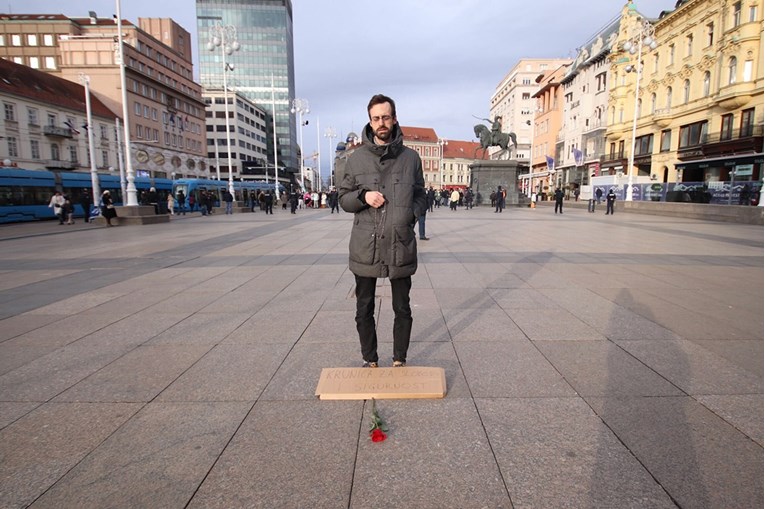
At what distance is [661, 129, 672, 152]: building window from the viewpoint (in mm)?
39656

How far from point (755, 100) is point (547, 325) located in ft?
119

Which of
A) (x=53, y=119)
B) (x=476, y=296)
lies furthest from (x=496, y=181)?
(x=53, y=119)

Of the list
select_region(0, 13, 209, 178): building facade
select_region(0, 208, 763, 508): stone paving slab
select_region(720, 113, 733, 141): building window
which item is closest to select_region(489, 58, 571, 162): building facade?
select_region(720, 113, 733, 141): building window

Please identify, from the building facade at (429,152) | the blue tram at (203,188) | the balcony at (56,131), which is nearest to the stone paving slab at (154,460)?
the blue tram at (203,188)

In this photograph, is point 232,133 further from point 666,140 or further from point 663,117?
point 666,140

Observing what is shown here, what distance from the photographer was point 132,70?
182 feet

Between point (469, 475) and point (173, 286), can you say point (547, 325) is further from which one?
point (173, 286)

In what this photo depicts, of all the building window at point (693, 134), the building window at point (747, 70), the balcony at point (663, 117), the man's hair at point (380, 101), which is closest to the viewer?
the man's hair at point (380, 101)

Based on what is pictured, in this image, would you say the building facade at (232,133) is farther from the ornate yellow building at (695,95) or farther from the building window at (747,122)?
the building window at (747,122)

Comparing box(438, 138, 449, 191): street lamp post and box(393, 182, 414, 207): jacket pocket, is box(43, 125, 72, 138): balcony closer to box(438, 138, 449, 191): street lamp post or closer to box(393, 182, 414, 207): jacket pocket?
box(393, 182, 414, 207): jacket pocket

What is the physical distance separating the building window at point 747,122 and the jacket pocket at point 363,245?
38.0 metres

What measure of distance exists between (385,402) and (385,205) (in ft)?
4.56

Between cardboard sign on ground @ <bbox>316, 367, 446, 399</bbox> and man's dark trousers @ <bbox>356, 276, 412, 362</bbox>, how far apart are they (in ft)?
0.55

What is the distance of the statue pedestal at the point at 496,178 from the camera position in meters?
37.9
